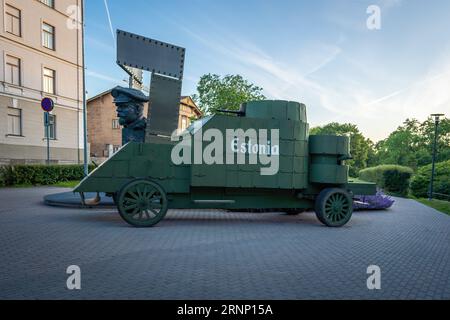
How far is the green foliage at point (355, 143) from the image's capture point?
65938mm

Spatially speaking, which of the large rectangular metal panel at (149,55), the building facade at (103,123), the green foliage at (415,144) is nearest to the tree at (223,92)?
the building facade at (103,123)

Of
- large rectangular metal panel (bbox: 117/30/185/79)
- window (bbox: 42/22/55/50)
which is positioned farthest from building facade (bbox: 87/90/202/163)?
large rectangular metal panel (bbox: 117/30/185/79)

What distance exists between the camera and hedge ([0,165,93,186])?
16.3 m

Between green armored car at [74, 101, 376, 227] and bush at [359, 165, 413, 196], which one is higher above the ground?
green armored car at [74, 101, 376, 227]

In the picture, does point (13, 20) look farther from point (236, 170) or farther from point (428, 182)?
point (428, 182)

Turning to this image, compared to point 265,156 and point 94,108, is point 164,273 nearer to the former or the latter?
point 265,156

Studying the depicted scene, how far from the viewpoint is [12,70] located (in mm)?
20797

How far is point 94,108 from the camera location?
3634 cm

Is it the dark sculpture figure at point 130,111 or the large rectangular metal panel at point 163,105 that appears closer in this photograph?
the dark sculpture figure at point 130,111

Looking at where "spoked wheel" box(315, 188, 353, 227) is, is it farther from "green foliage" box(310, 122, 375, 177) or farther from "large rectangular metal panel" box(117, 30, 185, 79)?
"green foliage" box(310, 122, 375, 177)

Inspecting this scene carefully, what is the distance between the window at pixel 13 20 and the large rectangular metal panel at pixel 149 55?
1685cm

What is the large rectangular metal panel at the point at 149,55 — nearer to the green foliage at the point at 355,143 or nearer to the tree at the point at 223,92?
the tree at the point at 223,92

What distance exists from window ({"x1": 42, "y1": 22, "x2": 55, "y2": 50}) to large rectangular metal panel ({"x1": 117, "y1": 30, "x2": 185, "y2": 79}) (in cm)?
1820
